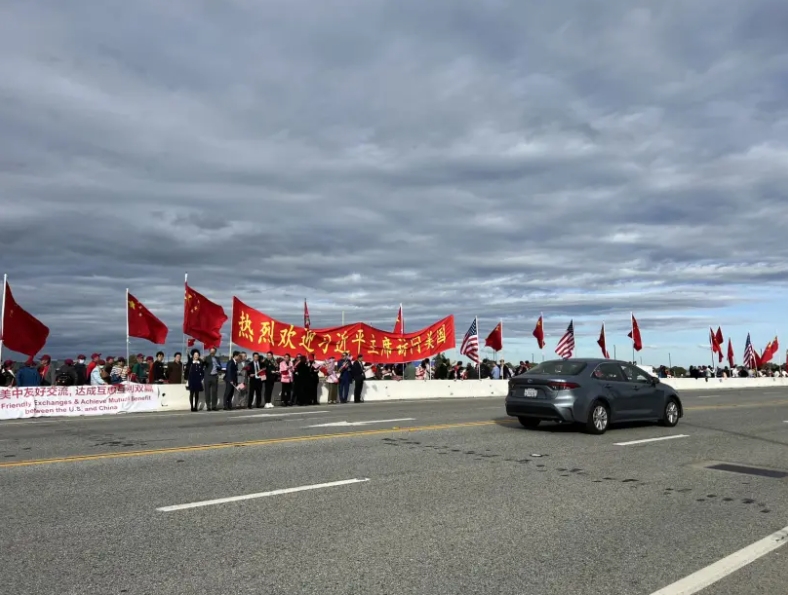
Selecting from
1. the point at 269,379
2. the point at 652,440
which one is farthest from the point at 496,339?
the point at 652,440

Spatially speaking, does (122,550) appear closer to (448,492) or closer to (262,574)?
(262,574)

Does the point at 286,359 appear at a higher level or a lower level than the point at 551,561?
higher

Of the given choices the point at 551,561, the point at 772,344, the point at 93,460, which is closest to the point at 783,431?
the point at 551,561

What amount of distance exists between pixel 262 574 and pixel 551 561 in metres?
2.22

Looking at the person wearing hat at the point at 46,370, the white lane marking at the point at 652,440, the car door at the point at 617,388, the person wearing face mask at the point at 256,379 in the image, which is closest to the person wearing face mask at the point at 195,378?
the person wearing face mask at the point at 256,379

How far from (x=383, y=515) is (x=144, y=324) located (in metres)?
20.0

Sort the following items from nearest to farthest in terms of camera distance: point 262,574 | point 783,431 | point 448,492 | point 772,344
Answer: point 262,574
point 448,492
point 783,431
point 772,344

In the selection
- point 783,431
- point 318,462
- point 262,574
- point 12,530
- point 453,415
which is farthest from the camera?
point 453,415

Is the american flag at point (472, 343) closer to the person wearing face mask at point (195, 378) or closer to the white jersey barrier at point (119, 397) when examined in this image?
the white jersey barrier at point (119, 397)

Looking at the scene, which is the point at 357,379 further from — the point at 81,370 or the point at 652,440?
the point at 652,440

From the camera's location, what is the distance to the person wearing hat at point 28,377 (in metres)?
21.0

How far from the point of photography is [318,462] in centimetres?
1045

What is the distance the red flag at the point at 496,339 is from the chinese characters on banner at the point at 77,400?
69.5 ft

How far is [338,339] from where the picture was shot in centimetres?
3139
